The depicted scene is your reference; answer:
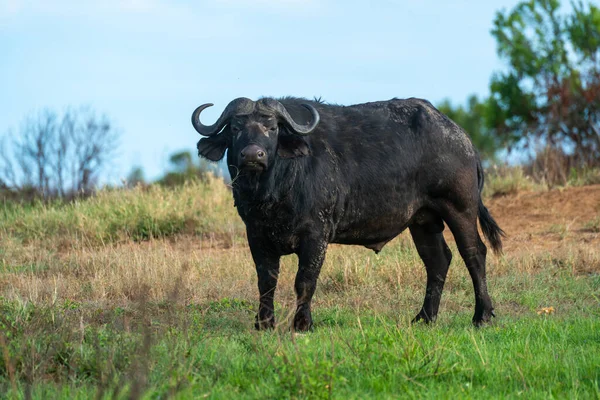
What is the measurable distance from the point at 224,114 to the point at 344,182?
1.25m

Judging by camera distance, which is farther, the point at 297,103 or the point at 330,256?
the point at 330,256

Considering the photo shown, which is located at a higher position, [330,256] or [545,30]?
[545,30]

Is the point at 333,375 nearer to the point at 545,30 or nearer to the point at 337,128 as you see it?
the point at 337,128

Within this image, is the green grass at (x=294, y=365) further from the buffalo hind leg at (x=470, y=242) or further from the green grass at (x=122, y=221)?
the green grass at (x=122, y=221)

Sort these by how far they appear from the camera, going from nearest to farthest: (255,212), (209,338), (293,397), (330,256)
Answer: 1. (293,397)
2. (209,338)
3. (255,212)
4. (330,256)

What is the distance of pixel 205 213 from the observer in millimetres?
14695

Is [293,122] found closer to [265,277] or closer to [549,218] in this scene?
[265,277]

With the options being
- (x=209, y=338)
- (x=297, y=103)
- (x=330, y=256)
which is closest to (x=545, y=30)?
(x=330, y=256)

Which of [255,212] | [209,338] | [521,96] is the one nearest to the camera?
[209,338]

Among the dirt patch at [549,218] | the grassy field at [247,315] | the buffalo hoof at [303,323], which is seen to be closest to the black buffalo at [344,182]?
the buffalo hoof at [303,323]

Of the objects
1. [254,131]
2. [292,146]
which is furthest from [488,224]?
[254,131]

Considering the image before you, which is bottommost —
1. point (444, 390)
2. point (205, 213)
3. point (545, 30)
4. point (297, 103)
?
point (444, 390)

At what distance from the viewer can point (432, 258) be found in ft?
27.2

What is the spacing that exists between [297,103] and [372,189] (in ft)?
3.48
